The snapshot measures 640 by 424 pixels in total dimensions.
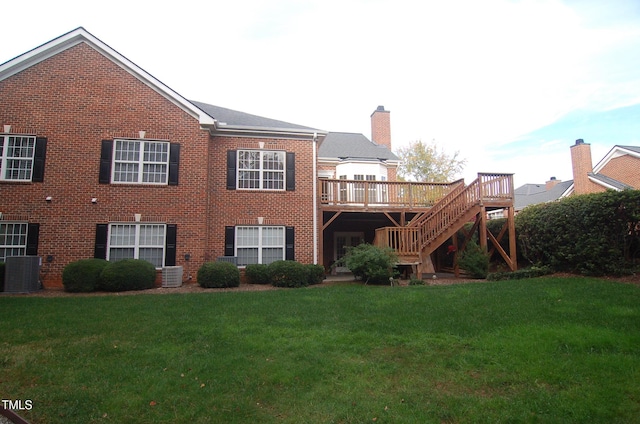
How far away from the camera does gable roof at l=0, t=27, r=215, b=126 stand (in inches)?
482

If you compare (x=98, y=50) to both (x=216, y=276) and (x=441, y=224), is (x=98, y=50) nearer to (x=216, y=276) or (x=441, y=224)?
(x=216, y=276)

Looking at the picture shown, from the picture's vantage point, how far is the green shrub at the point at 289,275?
38.4 feet

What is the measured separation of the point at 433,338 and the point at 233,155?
10490 mm

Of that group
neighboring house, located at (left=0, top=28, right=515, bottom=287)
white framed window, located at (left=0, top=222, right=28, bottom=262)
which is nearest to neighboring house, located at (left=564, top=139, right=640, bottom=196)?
neighboring house, located at (left=0, top=28, right=515, bottom=287)

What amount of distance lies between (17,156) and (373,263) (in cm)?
1217

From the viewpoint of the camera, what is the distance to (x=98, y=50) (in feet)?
42.3

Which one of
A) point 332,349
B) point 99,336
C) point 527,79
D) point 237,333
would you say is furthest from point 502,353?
point 527,79

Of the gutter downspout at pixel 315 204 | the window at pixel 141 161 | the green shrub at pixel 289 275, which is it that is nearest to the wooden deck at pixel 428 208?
the gutter downspout at pixel 315 204

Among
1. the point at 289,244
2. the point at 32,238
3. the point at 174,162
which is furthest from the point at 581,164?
the point at 32,238

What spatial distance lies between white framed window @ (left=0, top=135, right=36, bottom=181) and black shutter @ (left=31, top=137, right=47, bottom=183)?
0.16 meters

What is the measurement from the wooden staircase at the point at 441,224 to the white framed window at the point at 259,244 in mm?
3755

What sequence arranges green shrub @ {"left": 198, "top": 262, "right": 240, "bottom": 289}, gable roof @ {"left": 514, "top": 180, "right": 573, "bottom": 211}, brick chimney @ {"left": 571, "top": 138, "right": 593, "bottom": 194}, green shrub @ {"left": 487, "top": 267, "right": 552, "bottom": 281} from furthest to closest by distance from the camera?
gable roof @ {"left": 514, "top": 180, "right": 573, "bottom": 211} → brick chimney @ {"left": 571, "top": 138, "right": 593, "bottom": 194} → green shrub @ {"left": 487, "top": 267, "right": 552, "bottom": 281} → green shrub @ {"left": 198, "top": 262, "right": 240, "bottom": 289}

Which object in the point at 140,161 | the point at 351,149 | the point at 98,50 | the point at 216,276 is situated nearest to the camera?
the point at 216,276

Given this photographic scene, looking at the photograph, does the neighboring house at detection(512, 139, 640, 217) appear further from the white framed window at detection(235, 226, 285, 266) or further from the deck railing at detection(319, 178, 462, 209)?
the white framed window at detection(235, 226, 285, 266)
